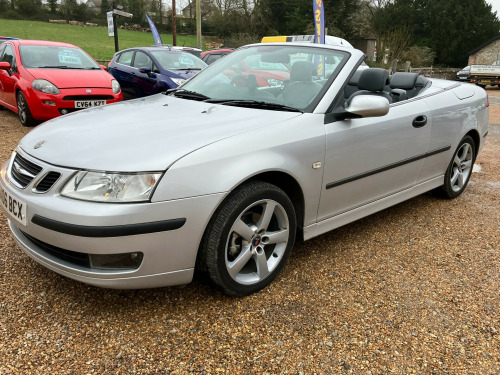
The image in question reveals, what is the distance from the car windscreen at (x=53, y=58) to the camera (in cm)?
703

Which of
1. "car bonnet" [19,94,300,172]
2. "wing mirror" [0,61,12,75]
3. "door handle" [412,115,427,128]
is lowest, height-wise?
"door handle" [412,115,427,128]

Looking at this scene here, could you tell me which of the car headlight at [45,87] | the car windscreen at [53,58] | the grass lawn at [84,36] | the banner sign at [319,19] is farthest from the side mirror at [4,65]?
the grass lawn at [84,36]

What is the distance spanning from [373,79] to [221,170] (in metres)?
1.83

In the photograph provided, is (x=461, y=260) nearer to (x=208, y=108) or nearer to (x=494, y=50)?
A: (x=208, y=108)

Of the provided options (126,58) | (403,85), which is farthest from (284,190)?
(126,58)

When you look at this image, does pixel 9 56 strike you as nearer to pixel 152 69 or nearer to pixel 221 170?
pixel 152 69

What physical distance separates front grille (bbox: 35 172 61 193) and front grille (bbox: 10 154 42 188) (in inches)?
3.4

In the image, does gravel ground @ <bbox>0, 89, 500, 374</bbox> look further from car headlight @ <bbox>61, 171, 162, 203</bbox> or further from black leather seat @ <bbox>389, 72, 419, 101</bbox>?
black leather seat @ <bbox>389, 72, 419, 101</bbox>

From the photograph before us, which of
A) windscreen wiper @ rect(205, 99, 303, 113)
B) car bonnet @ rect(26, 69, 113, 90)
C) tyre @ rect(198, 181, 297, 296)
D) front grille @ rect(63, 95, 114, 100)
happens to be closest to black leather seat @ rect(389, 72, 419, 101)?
windscreen wiper @ rect(205, 99, 303, 113)

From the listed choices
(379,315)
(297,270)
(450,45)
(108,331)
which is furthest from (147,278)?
(450,45)

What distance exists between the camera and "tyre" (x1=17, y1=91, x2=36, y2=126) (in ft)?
21.9

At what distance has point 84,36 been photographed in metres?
40.9

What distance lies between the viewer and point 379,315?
2.38 meters

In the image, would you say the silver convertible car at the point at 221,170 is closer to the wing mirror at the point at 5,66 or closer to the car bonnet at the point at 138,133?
the car bonnet at the point at 138,133
